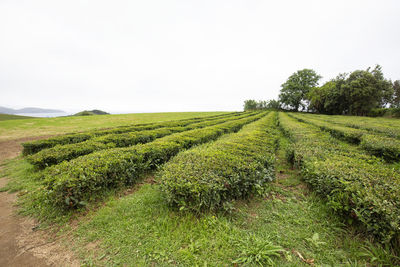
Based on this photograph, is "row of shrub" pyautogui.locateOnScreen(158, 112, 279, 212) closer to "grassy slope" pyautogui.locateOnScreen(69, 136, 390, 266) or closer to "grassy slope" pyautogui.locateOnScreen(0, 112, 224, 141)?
"grassy slope" pyautogui.locateOnScreen(69, 136, 390, 266)

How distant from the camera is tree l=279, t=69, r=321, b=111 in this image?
5112 cm

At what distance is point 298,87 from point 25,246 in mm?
66790

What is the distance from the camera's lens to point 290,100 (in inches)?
2063

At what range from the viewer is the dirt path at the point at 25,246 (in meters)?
2.00

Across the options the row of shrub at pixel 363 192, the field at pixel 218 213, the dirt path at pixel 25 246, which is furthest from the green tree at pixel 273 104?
the dirt path at pixel 25 246

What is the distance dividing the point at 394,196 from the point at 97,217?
5236 millimetres

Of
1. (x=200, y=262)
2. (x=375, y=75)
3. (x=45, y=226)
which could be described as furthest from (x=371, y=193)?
(x=375, y=75)

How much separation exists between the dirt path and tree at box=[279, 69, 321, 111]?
64304 millimetres

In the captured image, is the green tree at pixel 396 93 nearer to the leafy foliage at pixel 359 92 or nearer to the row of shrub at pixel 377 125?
the leafy foliage at pixel 359 92

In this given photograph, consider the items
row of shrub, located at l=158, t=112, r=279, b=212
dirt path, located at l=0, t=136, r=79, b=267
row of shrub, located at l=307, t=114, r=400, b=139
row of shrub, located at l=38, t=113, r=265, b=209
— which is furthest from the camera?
row of shrub, located at l=307, t=114, r=400, b=139

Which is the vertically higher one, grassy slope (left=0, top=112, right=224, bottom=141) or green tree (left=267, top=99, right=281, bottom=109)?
green tree (left=267, top=99, right=281, bottom=109)

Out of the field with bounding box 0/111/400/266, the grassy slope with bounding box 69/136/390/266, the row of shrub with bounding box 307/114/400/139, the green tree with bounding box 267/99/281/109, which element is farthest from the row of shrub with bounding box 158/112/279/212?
the green tree with bounding box 267/99/281/109

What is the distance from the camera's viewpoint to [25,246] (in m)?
2.23

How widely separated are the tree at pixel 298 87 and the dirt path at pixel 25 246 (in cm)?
6430
